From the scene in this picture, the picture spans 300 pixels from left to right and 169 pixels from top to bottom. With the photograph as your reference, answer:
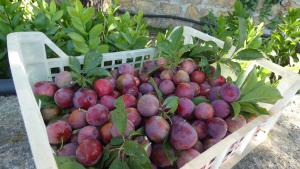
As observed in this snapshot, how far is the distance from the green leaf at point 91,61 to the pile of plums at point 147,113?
0.05 m

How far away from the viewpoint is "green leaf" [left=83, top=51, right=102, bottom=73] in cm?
81

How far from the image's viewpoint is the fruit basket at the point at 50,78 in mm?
415

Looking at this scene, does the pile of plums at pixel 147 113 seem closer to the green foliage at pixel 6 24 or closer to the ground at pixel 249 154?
the ground at pixel 249 154

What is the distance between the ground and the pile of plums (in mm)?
348

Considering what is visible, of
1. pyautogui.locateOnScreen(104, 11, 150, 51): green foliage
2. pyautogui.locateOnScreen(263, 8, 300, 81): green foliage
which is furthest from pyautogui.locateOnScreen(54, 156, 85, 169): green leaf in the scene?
A: pyautogui.locateOnScreen(263, 8, 300, 81): green foliage

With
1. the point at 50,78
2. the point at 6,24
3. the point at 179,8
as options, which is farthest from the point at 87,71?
the point at 179,8

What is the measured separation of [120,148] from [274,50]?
1614 millimetres

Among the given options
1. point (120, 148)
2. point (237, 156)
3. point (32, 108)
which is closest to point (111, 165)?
point (120, 148)

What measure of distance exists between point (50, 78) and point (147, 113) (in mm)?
375

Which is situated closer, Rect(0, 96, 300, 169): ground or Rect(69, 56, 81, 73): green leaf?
Rect(69, 56, 81, 73): green leaf

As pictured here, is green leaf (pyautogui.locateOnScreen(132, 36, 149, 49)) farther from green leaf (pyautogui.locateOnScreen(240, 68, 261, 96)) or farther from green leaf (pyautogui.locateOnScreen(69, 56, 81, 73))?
green leaf (pyautogui.locateOnScreen(240, 68, 261, 96))

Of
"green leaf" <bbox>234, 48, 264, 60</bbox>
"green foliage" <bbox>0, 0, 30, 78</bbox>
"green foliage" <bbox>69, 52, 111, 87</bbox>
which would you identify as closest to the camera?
"green foliage" <bbox>69, 52, 111, 87</bbox>

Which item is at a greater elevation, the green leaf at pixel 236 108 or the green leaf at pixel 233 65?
the green leaf at pixel 233 65

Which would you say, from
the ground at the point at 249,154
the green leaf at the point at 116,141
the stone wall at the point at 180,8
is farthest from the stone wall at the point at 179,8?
the green leaf at the point at 116,141
